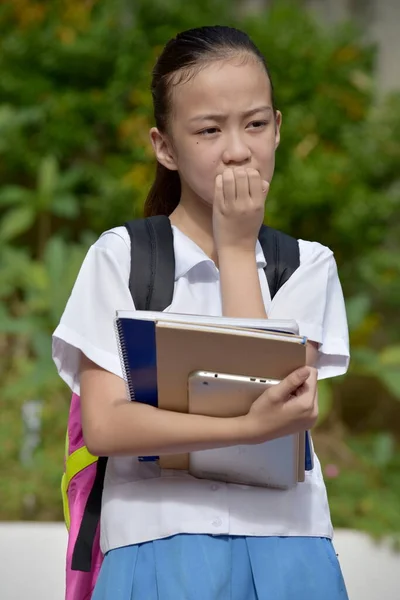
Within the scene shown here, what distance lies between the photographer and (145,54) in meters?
4.77

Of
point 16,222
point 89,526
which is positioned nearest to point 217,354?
point 89,526

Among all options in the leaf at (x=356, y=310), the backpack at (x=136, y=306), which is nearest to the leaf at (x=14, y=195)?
the leaf at (x=356, y=310)

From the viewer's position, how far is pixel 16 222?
179 inches

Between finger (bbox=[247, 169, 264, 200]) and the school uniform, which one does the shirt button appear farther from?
finger (bbox=[247, 169, 264, 200])

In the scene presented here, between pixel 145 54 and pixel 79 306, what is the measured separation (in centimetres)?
370

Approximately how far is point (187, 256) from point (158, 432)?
0.93ft

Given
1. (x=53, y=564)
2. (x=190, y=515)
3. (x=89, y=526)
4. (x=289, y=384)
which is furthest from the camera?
(x=53, y=564)

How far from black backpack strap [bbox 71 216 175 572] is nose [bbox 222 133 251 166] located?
141 millimetres

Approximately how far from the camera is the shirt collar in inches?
52.4

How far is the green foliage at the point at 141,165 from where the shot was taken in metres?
4.16

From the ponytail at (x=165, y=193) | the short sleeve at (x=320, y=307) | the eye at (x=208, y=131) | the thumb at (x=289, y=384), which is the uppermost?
the eye at (x=208, y=131)

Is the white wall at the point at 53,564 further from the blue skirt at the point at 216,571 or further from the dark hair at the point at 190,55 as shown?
the dark hair at the point at 190,55

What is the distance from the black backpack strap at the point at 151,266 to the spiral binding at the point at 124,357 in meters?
0.12

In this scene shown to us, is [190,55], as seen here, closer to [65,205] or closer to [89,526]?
[89,526]
